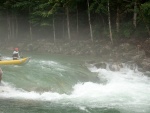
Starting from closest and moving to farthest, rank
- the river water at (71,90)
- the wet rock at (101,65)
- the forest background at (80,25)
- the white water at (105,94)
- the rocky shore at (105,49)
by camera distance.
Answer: the river water at (71,90), the white water at (105,94), the wet rock at (101,65), the rocky shore at (105,49), the forest background at (80,25)

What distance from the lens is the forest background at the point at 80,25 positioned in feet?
93.1

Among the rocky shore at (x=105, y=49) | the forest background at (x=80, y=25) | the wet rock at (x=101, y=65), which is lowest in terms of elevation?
the wet rock at (x=101, y=65)

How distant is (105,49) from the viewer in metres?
28.4

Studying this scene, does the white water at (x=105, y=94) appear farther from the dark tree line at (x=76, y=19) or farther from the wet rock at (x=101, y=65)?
the dark tree line at (x=76, y=19)

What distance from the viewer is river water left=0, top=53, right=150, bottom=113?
13.3 metres

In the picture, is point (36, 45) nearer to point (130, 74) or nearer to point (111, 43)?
point (111, 43)

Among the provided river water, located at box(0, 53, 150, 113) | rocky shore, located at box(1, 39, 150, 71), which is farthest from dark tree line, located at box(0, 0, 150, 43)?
river water, located at box(0, 53, 150, 113)

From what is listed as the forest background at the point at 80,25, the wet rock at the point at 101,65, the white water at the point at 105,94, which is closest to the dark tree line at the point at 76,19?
the forest background at the point at 80,25

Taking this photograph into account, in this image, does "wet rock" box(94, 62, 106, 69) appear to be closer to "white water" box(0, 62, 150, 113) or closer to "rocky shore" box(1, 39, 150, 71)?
"rocky shore" box(1, 39, 150, 71)

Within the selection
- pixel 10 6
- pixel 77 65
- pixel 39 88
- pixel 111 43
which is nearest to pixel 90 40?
pixel 111 43

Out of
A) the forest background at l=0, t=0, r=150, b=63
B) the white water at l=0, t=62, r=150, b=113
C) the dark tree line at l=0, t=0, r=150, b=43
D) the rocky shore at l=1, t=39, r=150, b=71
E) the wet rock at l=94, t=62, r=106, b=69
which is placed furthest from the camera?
the dark tree line at l=0, t=0, r=150, b=43

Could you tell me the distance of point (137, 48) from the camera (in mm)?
26359

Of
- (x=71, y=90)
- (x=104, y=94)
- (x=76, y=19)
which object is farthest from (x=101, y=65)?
(x=76, y=19)

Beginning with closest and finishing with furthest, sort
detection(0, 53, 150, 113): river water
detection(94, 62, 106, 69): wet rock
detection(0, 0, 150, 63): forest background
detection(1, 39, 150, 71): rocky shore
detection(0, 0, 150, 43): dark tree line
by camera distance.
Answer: detection(0, 53, 150, 113): river water
detection(94, 62, 106, 69): wet rock
detection(1, 39, 150, 71): rocky shore
detection(0, 0, 150, 63): forest background
detection(0, 0, 150, 43): dark tree line
